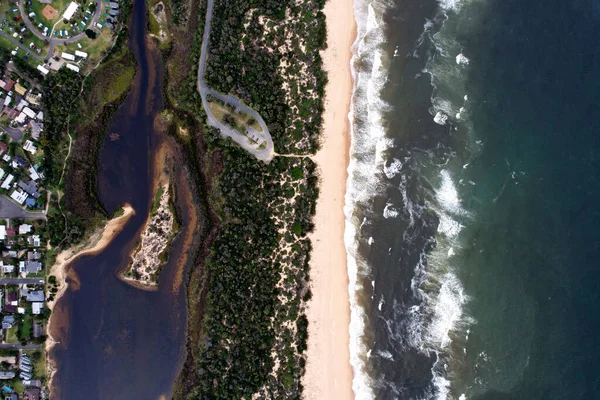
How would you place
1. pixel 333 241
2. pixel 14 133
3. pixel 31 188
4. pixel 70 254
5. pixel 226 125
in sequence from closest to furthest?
pixel 333 241 < pixel 226 125 < pixel 70 254 < pixel 31 188 < pixel 14 133

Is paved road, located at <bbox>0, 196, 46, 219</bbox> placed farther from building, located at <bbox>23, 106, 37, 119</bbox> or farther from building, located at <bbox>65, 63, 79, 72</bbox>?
building, located at <bbox>65, 63, 79, 72</bbox>

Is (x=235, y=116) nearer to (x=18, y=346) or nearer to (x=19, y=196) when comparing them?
(x=19, y=196)

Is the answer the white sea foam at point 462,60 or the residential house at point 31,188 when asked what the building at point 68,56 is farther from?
the white sea foam at point 462,60

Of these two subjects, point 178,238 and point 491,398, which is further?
point 178,238

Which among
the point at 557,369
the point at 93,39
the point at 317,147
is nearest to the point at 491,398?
the point at 557,369

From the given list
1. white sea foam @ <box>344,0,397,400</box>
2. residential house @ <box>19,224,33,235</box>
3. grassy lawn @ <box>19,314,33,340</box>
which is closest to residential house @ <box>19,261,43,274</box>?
residential house @ <box>19,224,33,235</box>

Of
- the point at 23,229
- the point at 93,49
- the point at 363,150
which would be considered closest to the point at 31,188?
the point at 23,229

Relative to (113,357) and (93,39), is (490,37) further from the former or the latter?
(113,357)
